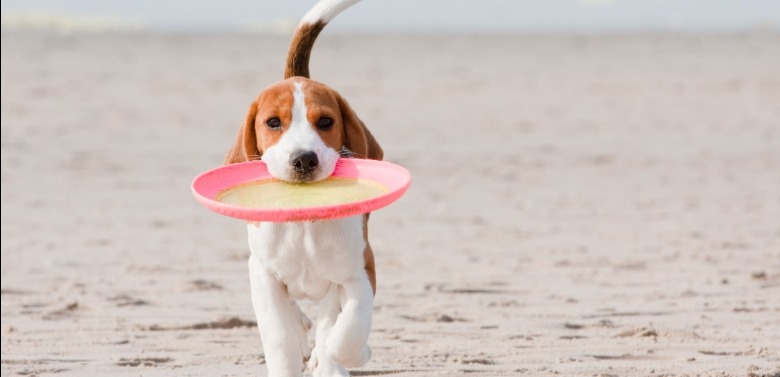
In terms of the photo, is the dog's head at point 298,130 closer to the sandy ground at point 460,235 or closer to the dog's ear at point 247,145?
the dog's ear at point 247,145

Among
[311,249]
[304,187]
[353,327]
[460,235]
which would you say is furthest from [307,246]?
[460,235]

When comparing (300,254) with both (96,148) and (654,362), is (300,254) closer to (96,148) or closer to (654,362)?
(654,362)

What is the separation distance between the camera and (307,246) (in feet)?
14.5

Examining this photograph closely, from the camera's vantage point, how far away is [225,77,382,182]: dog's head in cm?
423

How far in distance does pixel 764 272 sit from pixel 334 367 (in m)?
3.97

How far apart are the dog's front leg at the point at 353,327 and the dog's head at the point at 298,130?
0.50 m

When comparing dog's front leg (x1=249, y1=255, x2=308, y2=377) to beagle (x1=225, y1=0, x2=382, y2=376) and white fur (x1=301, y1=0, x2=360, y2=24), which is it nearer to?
beagle (x1=225, y1=0, x2=382, y2=376)

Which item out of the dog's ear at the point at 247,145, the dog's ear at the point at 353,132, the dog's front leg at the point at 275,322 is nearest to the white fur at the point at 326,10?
the dog's ear at the point at 353,132

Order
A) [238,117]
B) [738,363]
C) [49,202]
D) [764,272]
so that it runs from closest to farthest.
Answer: [738,363] → [764,272] → [49,202] → [238,117]

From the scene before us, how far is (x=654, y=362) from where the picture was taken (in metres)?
5.49

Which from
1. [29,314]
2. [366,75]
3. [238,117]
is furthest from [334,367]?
[366,75]

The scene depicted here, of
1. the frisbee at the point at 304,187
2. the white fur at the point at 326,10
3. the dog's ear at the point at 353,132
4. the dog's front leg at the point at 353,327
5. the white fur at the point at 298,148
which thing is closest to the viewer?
the frisbee at the point at 304,187

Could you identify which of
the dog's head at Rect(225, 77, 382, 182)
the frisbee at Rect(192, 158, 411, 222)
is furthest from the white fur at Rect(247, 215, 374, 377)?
the dog's head at Rect(225, 77, 382, 182)

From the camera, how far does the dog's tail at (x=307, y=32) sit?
5.08 meters
